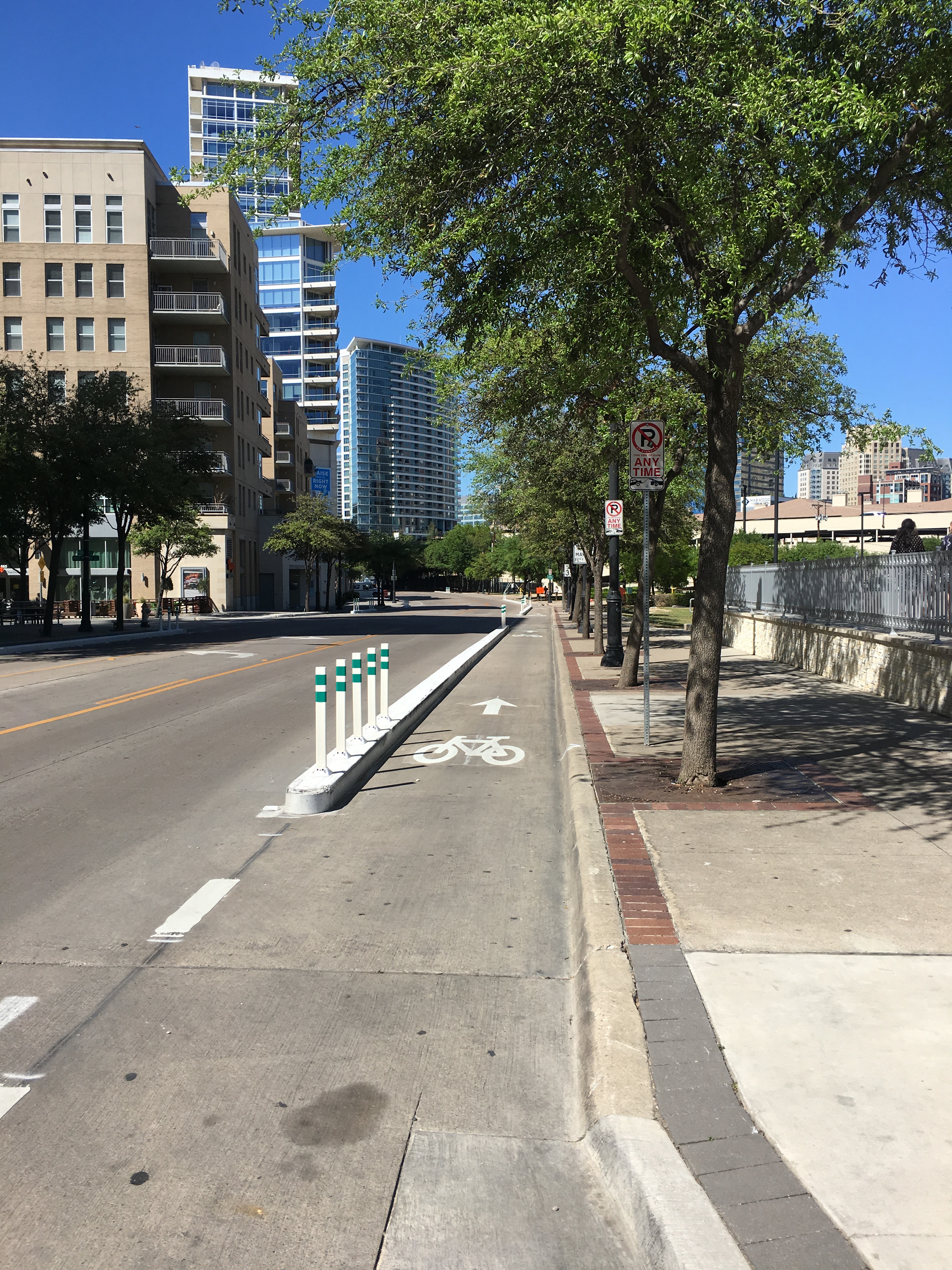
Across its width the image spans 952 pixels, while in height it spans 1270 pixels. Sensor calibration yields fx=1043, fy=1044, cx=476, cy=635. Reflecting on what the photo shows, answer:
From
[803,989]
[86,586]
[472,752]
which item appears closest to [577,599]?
[86,586]

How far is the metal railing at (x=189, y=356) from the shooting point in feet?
198

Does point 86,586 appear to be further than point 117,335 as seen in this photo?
No

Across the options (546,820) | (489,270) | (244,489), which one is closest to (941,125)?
(489,270)

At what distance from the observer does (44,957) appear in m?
5.20

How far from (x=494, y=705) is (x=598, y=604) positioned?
10.6 m

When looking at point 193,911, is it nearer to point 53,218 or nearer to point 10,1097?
point 10,1097

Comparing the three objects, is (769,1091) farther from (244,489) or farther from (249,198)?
(244,489)

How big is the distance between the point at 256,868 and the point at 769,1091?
13.3 ft

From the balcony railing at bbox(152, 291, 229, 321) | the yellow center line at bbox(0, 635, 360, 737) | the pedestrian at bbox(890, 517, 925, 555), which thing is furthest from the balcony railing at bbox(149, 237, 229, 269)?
the pedestrian at bbox(890, 517, 925, 555)

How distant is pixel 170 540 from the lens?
48.8m

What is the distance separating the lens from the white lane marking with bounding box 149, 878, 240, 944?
5.53 meters

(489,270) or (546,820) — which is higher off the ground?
(489,270)

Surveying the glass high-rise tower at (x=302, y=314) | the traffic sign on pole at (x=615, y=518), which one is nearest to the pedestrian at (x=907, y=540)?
the traffic sign on pole at (x=615, y=518)

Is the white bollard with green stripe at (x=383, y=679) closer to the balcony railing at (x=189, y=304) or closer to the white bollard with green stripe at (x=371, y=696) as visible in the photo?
the white bollard with green stripe at (x=371, y=696)
